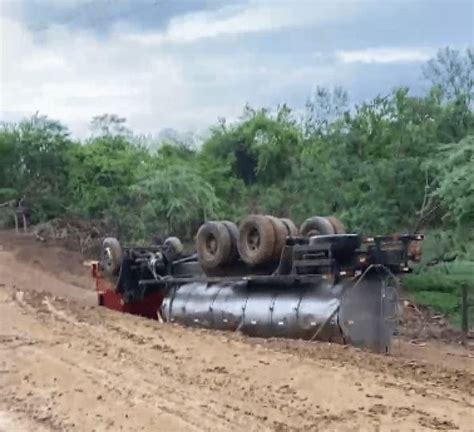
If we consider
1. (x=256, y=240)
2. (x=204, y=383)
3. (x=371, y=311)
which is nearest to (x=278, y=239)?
(x=256, y=240)

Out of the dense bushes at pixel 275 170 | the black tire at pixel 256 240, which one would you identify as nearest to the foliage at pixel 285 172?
the dense bushes at pixel 275 170

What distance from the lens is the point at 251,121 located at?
43.2 m

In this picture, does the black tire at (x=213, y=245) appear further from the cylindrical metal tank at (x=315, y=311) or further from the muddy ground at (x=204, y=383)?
the muddy ground at (x=204, y=383)

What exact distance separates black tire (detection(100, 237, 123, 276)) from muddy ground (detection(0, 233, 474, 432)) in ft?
9.87

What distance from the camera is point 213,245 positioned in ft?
52.7

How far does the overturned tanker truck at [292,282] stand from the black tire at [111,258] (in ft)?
4.05

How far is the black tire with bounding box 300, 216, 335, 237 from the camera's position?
51.4 feet

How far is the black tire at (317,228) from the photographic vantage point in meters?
15.7

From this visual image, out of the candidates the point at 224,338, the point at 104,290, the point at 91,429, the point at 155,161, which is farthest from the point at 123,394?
the point at 155,161

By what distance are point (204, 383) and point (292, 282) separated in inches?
178

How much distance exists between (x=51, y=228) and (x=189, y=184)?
6.08 metres

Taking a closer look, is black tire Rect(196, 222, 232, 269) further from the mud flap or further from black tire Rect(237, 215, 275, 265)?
the mud flap

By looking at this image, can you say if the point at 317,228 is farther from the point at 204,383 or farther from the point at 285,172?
the point at 285,172

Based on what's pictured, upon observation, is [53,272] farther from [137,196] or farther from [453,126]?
[453,126]
